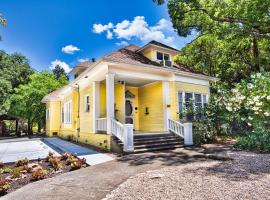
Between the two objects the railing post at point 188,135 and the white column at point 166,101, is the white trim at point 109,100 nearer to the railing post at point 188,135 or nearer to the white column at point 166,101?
the white column at point 166,101

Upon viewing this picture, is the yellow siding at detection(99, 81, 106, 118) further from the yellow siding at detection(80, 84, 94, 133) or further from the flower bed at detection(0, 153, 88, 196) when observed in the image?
the flower bed at detection(0, 153, 88, 196)

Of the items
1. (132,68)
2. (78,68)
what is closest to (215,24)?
(132,68)

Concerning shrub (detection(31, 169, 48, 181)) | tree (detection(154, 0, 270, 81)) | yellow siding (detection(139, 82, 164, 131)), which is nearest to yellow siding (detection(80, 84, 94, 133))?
yellow siding (detection(139, 82, 164, 131))

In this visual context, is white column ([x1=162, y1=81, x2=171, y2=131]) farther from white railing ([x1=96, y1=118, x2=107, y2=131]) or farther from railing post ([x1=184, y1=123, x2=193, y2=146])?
white railing ([x1=96, y1=118, x2=107, y2=131])

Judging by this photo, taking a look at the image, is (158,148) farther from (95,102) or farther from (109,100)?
(95,102)

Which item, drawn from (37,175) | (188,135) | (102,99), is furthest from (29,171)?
(188,135)

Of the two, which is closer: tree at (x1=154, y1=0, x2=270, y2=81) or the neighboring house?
the neighboring house

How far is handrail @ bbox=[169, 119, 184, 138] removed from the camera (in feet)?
36.3

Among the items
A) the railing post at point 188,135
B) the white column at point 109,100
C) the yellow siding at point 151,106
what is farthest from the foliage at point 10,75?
the railing post at point 188,135

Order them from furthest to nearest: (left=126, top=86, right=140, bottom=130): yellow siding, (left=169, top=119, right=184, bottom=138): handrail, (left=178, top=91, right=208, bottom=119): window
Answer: (left=126, top=86, right=140, bottom=130): yellow siding → (left=178, top=91, right=208, bottom=119): window → (left=169, top=119, right=184, bottom=138): handrail

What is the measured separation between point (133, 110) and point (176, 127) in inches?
153

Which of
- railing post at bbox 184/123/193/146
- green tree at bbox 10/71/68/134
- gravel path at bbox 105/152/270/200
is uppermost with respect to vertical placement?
green tree at bbox 10/71/68/134

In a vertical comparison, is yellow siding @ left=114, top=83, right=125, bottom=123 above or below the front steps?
above

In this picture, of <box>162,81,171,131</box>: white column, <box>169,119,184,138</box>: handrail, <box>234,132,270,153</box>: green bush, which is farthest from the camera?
<box>162,81,171,131</box>: white column
